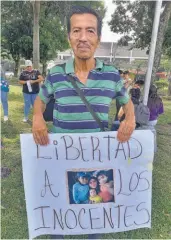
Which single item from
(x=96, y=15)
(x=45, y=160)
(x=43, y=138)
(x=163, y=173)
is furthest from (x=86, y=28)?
(x=163, y=173)

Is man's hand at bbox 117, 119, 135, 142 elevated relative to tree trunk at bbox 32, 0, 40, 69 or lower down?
lower down

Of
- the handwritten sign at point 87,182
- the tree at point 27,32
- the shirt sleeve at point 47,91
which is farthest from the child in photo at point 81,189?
the tree at point 27,32

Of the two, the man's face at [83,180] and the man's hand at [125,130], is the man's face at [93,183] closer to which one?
the man's face at [83,180]

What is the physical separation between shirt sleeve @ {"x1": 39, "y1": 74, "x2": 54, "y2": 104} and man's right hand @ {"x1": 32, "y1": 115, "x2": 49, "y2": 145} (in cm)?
12

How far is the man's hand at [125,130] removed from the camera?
1.71m

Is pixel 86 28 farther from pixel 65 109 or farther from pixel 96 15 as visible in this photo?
pixel 65 109

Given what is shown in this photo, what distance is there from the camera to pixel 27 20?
20781mm

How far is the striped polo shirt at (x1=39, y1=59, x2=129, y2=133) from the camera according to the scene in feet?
5.50

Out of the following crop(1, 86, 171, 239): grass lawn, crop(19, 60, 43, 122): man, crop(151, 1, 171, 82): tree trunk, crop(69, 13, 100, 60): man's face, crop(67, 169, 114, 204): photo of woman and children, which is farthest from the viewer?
crop(151, 1, 171, 82): tree trunk

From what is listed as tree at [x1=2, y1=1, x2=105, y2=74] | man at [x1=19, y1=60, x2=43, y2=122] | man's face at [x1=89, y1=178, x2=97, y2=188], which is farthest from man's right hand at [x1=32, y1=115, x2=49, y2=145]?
tree at [x1=2, y1=1, x2=105, y2=74]

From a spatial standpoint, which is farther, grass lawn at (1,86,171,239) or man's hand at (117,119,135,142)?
grass lawn at (1,86,171,239)

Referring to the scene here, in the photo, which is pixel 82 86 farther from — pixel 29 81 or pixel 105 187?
pixel 29 81

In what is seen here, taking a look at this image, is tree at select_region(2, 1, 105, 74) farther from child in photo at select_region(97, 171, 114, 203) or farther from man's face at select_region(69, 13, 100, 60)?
child in photo at select_region(97, 171, 114, 203)

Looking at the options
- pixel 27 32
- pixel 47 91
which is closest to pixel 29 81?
pixel 47 91
